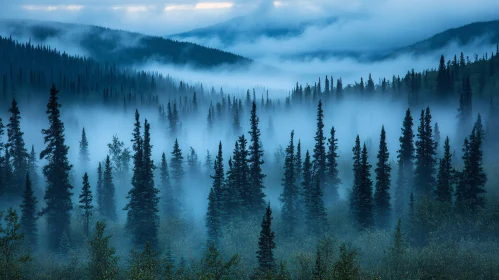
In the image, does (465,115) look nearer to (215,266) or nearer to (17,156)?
(17,156)

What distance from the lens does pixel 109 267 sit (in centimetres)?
7038

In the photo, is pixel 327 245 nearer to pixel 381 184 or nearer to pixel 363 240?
pixel 363 240

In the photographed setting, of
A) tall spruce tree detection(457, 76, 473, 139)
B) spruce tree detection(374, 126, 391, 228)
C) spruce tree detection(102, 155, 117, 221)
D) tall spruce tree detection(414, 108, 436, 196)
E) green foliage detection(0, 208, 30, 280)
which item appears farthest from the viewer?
tall spruce tree detection(457, 76, 473, 139)

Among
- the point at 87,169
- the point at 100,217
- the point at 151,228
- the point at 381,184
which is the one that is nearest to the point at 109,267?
the point at 151,228

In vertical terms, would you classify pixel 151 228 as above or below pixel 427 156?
below

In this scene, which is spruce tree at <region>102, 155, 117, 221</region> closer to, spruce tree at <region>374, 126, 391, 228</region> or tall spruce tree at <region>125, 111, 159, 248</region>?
tall spruce tree at <region>125, 111, 159, 248</region>

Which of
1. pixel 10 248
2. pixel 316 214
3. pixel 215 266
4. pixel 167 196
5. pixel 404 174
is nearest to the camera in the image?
pixel 10 248

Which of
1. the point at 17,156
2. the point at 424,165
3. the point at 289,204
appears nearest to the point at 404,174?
the point at 424,165

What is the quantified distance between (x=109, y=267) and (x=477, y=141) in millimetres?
72966

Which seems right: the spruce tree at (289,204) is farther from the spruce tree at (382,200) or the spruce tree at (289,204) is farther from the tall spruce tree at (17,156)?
the tall spruce tree at (17,156)

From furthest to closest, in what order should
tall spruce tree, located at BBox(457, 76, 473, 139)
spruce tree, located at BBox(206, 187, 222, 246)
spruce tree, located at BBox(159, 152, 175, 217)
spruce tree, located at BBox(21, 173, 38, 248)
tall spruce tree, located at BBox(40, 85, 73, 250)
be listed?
tall spruce tree, located at BBox(457, 76, 473, 139), spruce tree, located at BBox(159, 152, 175, 217), spruce tree, located at BBox(206, 187, 222, 246), spruce tree, located at BBox(21, 173, 38, 248), tall spruce tree, located at BBox(40, 85, 73, 250)

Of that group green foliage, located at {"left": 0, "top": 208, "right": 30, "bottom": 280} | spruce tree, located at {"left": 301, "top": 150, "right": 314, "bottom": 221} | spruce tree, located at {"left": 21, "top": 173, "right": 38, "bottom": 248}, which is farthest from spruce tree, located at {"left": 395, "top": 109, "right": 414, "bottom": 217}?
green foliage, located at {"left": 0, "top": 208, "right": 30, "bottom": 280}

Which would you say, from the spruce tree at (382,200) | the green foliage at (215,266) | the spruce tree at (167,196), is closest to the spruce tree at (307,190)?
the spruce tree at (382,200)

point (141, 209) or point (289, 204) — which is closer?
point (141, 209)
